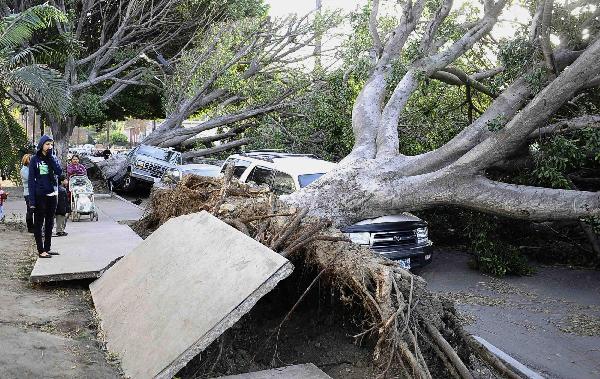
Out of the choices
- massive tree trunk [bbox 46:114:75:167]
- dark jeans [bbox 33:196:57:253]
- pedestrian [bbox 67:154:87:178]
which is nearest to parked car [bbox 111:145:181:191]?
massive tree trunk [bbox 46:114:75:167]

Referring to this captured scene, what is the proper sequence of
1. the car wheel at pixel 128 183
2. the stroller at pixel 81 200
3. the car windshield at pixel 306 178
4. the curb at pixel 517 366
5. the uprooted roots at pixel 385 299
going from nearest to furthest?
the uprooted roots at pixel 385 299
the curb at pixel 517 366
the car windshield at pixel 306 178
the stroller at pixel 81 200
the car wheel at pixel 128 183

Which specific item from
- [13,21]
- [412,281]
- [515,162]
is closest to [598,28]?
[515,162]

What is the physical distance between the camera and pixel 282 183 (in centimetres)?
1058

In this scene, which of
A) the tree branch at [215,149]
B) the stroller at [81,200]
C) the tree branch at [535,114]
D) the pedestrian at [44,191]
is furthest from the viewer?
the tree branch at [215,149]

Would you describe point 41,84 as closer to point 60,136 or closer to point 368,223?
point 368,223

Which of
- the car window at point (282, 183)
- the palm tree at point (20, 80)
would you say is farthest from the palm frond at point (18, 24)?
the car window at point (282, 183)

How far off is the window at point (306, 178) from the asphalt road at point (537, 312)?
8.75 feet

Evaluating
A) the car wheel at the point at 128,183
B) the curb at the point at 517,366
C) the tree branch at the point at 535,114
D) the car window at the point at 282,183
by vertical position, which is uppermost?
the tree branch at the point at 535,114

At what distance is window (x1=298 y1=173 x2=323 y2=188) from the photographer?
10172mm

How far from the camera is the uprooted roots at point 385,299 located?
4.84 metres

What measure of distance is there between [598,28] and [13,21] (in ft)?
42.7

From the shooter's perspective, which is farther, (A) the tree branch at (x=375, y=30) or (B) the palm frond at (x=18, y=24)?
(B) the palm frond at (x=18, y=24)

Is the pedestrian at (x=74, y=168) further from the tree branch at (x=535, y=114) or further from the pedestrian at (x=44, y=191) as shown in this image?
the tree branch at (x=535, y=114)

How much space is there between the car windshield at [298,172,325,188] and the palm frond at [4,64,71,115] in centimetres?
740
